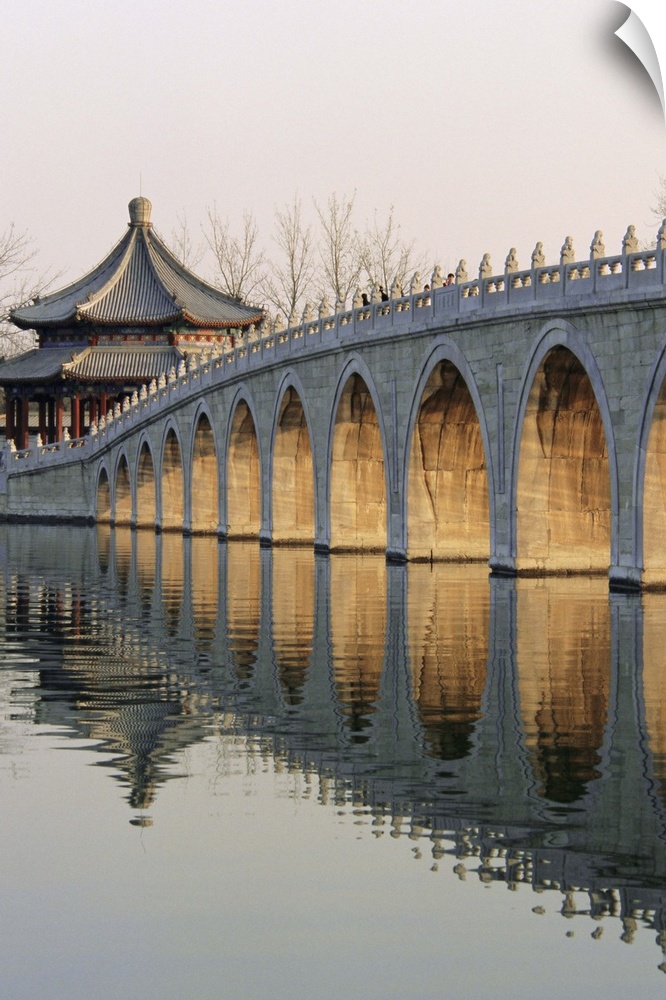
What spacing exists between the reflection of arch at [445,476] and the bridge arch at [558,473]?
4.36m

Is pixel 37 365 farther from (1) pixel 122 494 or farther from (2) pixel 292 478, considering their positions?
(2) pixel 292 478

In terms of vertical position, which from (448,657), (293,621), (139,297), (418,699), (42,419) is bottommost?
(418,699)

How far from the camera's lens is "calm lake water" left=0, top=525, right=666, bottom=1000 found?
7.47 m

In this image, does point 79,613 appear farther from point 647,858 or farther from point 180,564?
point 647,858

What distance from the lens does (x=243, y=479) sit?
48.9 meters

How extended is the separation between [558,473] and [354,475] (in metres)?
→ 9.80

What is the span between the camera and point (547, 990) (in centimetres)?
710

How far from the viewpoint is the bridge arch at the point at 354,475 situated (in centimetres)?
3956

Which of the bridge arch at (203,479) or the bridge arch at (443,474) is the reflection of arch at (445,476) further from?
the bridge arch at (203,479)

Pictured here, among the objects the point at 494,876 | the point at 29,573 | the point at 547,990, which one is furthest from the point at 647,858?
the point at 29,573

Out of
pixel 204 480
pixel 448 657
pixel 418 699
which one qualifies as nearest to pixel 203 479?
pixel 204 480

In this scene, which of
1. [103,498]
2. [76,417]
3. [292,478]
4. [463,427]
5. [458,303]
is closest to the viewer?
[458,303]

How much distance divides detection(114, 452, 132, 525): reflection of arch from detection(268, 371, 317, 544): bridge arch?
1846 centimetres

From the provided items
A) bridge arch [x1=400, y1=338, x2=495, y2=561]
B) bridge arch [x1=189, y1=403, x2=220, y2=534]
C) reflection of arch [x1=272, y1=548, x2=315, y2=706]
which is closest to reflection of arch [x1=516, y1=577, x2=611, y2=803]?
reflection of arch [x1=272, y1=548, x2=315, y2=706]
